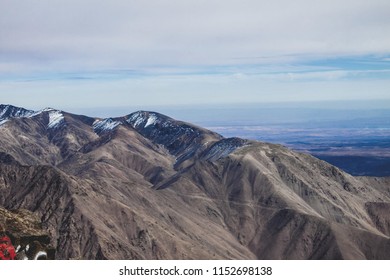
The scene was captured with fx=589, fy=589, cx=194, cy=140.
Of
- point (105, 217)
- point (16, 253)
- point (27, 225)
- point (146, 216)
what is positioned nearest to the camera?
point (16, 253)

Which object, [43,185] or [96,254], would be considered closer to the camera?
[96,254]

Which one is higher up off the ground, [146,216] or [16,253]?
[16,253]
